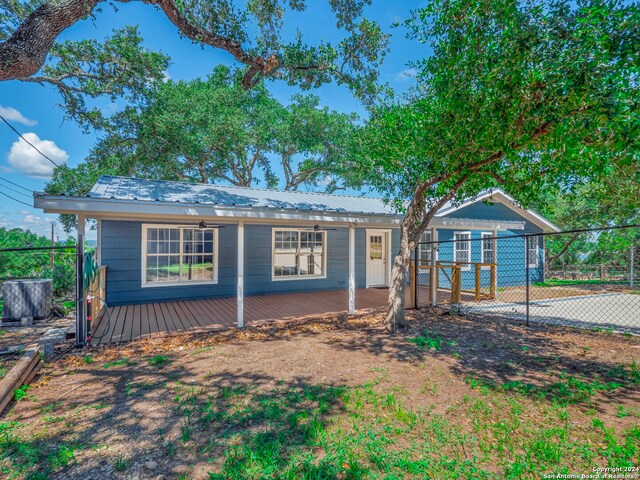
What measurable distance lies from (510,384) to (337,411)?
206cm

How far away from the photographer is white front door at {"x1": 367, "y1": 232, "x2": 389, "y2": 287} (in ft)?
36.3

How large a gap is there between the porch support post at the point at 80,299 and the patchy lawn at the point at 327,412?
14.9 inches

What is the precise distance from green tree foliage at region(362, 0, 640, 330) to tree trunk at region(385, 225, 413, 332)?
2cm

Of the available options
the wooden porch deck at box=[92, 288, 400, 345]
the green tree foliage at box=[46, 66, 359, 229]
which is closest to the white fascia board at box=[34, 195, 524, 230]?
the wooden porch deck at box=[92, 288, 400, 345]

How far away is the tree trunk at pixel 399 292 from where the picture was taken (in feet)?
19.0

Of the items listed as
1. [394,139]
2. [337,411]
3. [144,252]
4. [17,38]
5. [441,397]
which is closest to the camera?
[337,411]

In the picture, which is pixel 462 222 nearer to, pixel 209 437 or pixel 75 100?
pixel 209 437

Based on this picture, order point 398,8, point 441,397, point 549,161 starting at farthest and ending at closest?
point 398,8 < point 549,161 < point 441,397

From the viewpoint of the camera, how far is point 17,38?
3.90 m

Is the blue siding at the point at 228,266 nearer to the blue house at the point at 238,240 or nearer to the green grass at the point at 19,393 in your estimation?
the blue house at the point at 238,240

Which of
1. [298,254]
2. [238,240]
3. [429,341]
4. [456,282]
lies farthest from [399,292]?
[298,254]

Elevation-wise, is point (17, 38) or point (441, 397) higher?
point (17, 38)

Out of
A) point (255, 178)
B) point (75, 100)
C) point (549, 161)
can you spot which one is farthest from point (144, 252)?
point (255, 178)

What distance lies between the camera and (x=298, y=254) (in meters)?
9.96
